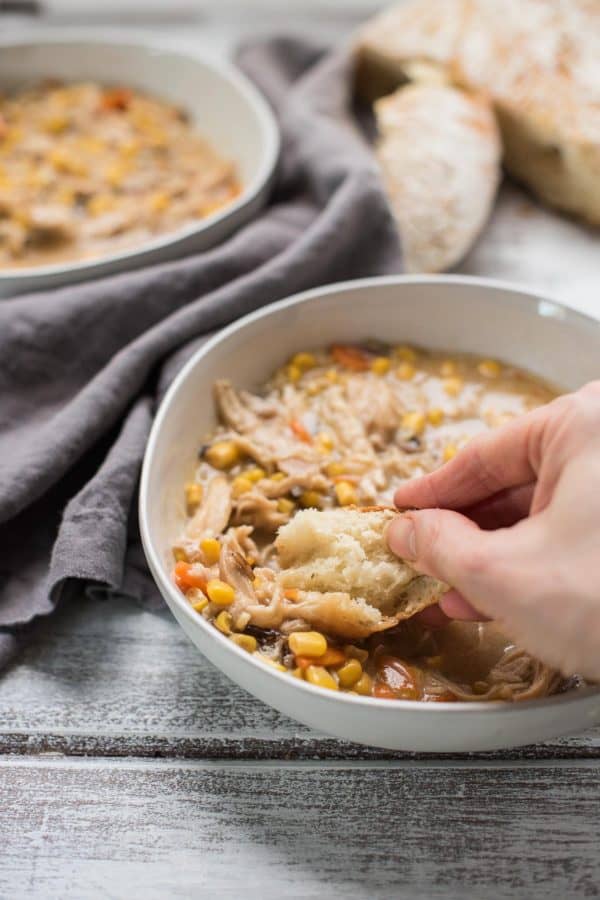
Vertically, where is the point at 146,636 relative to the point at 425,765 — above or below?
below

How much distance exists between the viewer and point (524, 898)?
201 centimetres

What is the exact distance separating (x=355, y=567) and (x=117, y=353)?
1.29 metres

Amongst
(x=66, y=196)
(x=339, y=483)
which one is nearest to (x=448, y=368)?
(x=339, y=483)

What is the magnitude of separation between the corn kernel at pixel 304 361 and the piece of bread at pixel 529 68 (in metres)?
1.40

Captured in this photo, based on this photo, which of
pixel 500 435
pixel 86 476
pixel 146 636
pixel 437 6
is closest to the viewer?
pixel 500 435

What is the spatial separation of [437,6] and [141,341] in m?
2.30

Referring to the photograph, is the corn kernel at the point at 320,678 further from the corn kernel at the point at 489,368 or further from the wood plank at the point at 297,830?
the corn kernel at the point at 489,368

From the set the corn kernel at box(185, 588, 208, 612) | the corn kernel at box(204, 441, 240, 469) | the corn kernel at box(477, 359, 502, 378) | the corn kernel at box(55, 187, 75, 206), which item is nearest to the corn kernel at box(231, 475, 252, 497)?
the corn kernel at box(204, 441, 240, 469)

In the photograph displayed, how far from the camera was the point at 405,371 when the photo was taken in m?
3.00

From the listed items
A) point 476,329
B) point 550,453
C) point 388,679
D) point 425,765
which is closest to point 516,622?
point 550,453

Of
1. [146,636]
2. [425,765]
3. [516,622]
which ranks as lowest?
[146,636]

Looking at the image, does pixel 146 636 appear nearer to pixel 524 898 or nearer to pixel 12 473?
pixel 12 473

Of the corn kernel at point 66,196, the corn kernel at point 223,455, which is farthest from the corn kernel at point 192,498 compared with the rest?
the corn kernel at point 66,196

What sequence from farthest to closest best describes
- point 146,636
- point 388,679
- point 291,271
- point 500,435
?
point 291,271
point 146,636
point 388,679
point 500,435
